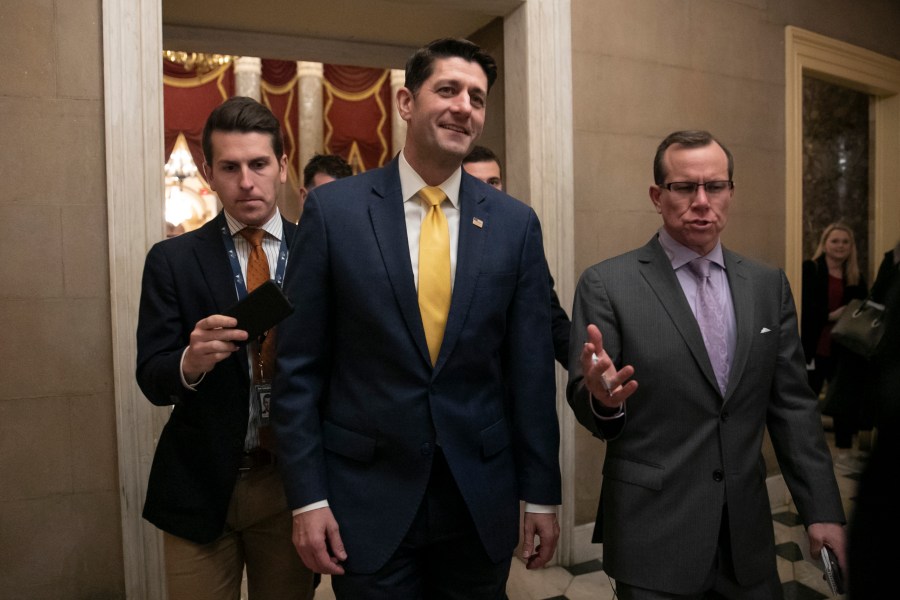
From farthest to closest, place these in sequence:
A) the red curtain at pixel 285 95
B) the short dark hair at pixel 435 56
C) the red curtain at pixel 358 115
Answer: the red curtain at pixel 358 115
the red curtain at pixel 285 95
the short dark hair at pixel 435 56

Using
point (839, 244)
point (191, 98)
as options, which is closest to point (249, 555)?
point (839, 244)

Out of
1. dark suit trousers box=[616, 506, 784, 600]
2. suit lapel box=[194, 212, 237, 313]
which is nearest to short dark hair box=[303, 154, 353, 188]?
suit lapel box=[194, 212, 237, 313]

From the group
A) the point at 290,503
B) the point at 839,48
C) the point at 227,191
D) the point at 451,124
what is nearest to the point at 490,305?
the point at 451,124

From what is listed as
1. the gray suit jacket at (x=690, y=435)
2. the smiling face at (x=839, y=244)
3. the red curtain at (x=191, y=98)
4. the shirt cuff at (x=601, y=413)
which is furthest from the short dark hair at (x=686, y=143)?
the red curtain at (x=191, y=98)

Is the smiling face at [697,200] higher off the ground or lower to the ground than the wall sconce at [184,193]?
lower

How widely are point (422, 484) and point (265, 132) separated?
40.1 inches

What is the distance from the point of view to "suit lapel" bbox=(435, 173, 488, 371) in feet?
5.18

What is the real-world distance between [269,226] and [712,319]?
121 centimetres

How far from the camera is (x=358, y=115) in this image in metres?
10.4

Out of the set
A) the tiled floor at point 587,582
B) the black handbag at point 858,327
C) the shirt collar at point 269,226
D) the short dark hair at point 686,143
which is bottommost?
the tiled floor at point 587,582

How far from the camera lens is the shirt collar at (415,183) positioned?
167 centimetres

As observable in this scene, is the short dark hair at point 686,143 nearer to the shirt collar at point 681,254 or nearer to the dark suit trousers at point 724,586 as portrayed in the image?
the shirt collar at point 681,254

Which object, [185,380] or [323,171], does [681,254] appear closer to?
[185,380]

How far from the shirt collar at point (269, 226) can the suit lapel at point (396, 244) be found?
41cm
